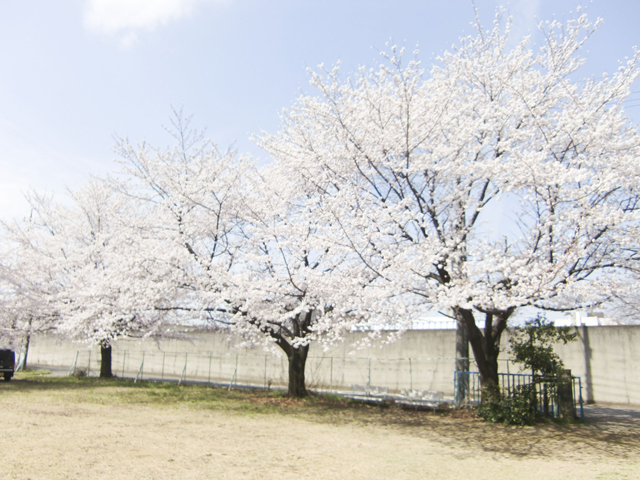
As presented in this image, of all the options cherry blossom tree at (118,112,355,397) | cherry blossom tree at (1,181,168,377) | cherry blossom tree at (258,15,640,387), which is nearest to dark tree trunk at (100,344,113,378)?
cherry blossom tree at (1,181,168,377)

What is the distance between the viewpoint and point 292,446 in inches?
344

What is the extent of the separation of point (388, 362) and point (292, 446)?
1259 cm

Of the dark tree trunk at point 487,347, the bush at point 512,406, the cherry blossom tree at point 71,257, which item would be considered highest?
the cherry blossom tree at point 71,257

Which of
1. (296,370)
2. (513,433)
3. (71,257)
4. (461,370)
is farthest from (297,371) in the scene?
(71,257)

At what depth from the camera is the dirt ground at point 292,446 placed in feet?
22.3

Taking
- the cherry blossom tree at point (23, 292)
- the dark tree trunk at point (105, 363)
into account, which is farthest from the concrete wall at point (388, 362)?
the cherry blossom tree at point (23, 292)

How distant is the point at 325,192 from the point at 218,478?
9350mm

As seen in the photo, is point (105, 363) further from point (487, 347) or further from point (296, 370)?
point (487, 347)

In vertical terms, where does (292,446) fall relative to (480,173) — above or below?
below

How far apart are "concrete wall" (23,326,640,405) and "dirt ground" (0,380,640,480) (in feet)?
7.39

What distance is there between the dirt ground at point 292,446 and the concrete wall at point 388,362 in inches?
88.6

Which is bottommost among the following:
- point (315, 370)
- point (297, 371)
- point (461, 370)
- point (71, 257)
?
point (315, 370)

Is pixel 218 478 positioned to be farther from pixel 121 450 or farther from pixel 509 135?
pixel 509 135

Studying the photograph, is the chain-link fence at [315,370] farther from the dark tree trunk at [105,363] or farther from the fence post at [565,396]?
the fence post at [565,396]
